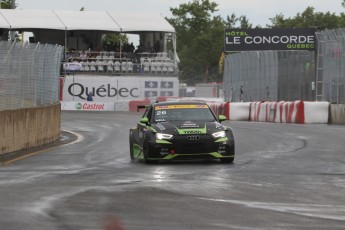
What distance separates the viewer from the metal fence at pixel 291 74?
37.9 meters

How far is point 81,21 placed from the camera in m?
63.8

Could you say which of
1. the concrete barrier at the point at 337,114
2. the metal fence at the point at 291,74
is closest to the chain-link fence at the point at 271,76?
the metal fence at the point at 291,74

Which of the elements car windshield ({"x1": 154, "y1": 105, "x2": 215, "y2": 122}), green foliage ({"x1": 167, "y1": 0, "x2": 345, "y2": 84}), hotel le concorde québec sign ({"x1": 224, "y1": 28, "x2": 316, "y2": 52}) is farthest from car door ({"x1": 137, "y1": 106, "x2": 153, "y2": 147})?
green foliage ({"x1": 167, "y1": 0, "x2": 345, "y2": 84})

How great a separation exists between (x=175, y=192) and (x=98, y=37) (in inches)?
2277

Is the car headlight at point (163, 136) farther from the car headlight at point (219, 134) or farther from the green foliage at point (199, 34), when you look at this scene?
the green foliage at point (199, 34)

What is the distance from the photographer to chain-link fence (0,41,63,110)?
64.5 ft

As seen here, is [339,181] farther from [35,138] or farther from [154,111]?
[35,138]

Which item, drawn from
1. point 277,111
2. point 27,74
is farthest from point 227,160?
point 277,111

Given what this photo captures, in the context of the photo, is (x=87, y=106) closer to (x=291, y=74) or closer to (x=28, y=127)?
(x=291, y=74)

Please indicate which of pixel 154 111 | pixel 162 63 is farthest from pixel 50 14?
pixel 154 111

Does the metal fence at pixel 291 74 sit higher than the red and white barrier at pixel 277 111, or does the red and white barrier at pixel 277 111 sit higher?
the metal fence at pixel 291 74

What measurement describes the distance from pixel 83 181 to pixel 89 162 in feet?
14.0

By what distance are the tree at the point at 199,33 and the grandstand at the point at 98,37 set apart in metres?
48.7

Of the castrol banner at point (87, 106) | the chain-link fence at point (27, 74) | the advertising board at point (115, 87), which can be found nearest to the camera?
the chain-link fence at point (27, 74)
